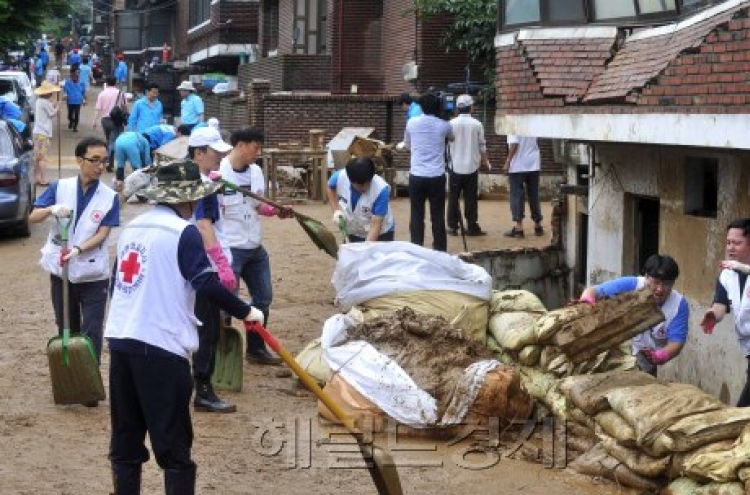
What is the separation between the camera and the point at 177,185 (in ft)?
22.1

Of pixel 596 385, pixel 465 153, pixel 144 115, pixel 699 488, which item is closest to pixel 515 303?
pixel 596 385

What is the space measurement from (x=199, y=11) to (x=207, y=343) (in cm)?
3742

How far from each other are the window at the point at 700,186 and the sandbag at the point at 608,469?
3.09m

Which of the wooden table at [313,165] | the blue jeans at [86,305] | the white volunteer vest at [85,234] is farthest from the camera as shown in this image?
the wooden table at [313,165]

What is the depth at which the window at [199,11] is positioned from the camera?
4341 cm

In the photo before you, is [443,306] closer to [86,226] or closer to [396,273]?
[396,273]

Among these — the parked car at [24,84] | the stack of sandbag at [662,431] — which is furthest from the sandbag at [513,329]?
the parked car at [24,84]

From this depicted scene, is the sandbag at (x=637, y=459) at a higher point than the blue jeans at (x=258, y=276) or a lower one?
lower

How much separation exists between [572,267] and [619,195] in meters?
1.96

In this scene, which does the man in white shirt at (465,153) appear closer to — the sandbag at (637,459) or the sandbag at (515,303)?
the sandbag at (515,303)

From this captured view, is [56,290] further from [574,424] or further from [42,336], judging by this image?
[574,424]

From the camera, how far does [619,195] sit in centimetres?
1237

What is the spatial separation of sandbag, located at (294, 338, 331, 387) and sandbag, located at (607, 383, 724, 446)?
231 cm

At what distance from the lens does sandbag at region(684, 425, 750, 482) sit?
6996 mm
